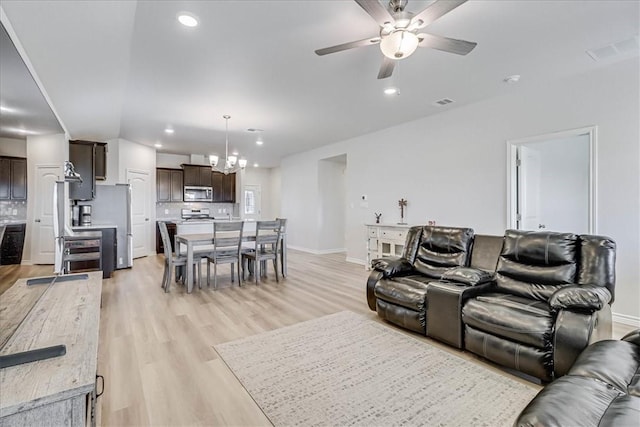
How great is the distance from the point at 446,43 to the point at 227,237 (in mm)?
3938

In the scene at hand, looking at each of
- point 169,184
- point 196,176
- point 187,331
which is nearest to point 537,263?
point 187,331

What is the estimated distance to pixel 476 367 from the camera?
2367 mm

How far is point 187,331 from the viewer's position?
308 centimetres

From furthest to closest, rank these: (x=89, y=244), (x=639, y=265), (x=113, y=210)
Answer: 1. (x=113, y=210)
2. (x=89, y=244)
3. (x=639, y=265)

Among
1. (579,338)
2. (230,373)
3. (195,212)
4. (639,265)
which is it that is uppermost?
(195,212)

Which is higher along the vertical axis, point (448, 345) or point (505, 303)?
point (505, 303)

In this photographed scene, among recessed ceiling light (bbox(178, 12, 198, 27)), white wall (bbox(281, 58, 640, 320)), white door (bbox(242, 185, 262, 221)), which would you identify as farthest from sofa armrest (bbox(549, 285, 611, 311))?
white door (bbox(242, 185, 262, 221))

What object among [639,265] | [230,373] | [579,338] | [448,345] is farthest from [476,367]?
[639,265]

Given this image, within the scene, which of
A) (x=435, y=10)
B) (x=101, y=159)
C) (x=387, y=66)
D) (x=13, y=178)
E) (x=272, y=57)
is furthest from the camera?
(x=101, y=159)

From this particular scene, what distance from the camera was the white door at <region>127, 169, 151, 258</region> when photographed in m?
7.23

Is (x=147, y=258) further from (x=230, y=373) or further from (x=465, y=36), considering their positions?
(x=465, y=36)

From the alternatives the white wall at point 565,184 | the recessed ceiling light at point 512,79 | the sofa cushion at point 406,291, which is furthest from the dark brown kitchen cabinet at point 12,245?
the white wall at point 565,184

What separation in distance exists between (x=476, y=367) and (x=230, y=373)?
1.89m

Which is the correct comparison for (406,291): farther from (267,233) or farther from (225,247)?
(225,247)
